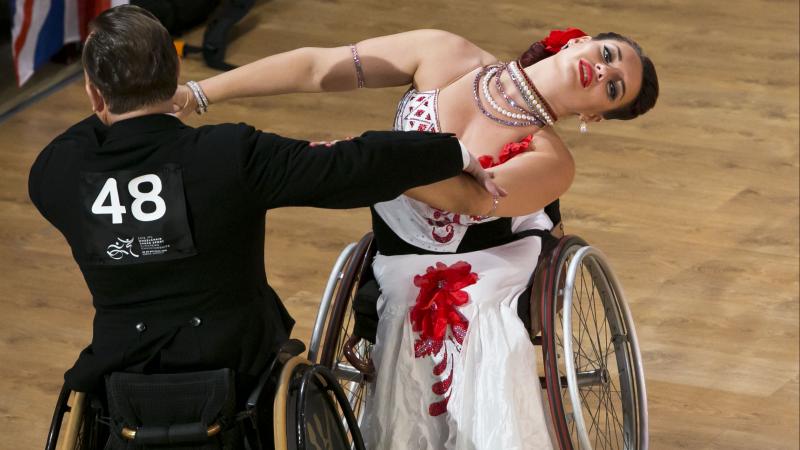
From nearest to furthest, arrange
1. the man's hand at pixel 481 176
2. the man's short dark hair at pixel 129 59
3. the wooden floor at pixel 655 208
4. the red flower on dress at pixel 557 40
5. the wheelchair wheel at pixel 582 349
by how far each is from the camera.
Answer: the man's short dark hair at pixel 129 59 → the man's hand at pixel 481 176 → the wheelchair wheel at pixel 582 349 → the red flower on dress at pixel 557 40 → the wooden floor at pixel 655 208

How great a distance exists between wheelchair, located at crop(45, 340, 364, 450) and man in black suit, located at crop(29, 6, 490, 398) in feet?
0.16

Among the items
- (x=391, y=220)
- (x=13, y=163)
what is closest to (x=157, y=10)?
(x=13, y=163)

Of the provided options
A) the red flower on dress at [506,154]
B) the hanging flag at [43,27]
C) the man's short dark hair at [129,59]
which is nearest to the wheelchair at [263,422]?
the man's short dark hair at [129,59]

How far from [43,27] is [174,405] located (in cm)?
306

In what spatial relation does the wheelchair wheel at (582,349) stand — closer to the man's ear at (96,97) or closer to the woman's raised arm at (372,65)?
the woman's raised arm at (372,65)

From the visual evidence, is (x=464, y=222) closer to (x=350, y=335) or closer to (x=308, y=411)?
A: (x=350, y=335)

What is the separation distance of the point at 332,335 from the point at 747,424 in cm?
113

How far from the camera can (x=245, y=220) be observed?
1948 millimetres

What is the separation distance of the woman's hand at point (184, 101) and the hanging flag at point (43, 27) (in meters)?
2.41

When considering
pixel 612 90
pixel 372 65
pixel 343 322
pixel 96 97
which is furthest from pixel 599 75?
pixel 96 97

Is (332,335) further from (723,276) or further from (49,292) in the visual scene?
(723,276)

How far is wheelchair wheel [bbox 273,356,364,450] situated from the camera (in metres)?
1.97

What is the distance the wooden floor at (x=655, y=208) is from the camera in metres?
3.29

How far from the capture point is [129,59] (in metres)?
1.85
